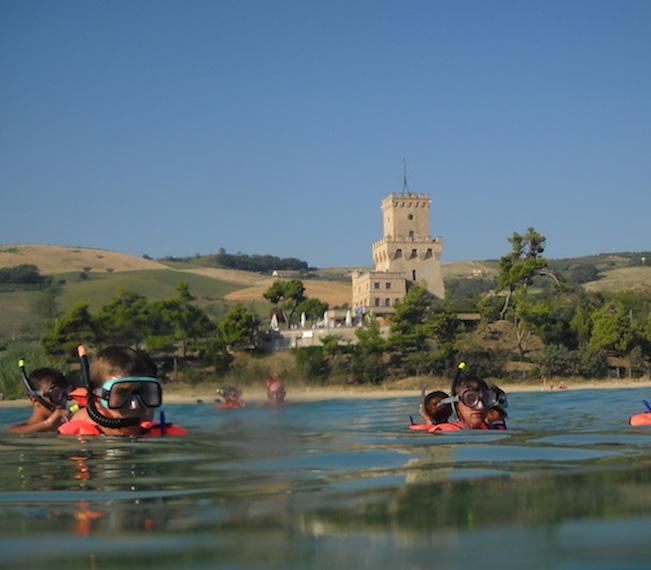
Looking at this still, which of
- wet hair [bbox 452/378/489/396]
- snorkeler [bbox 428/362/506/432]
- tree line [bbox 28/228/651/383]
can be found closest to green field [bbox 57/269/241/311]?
tree line [bbox 28/228/651/383]

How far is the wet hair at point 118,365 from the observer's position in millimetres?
7008

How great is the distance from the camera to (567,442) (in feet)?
23.7

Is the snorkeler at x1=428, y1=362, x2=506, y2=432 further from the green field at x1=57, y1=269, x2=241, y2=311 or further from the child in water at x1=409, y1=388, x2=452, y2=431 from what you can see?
the green field at x1=57, y1=269, x2=241, y2=311

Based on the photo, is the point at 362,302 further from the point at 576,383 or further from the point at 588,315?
the point at 576,383

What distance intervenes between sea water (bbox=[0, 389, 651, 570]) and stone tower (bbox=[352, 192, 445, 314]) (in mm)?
79564

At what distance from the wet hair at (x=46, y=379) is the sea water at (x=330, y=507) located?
88.9 inches

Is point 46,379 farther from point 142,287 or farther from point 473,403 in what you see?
point 142,287

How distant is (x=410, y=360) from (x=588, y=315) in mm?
15322

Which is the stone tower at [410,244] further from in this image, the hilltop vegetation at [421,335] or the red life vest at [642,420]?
the red life vest at [642,420]

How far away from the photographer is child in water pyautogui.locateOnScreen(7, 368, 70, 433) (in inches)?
350

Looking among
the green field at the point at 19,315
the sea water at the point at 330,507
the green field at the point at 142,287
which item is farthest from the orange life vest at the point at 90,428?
the green field at the point at 142,287

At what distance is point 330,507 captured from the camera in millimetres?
3686

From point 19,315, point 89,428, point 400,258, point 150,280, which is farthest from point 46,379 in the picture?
point 150,280

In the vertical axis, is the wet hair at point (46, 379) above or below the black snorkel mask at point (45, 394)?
above
